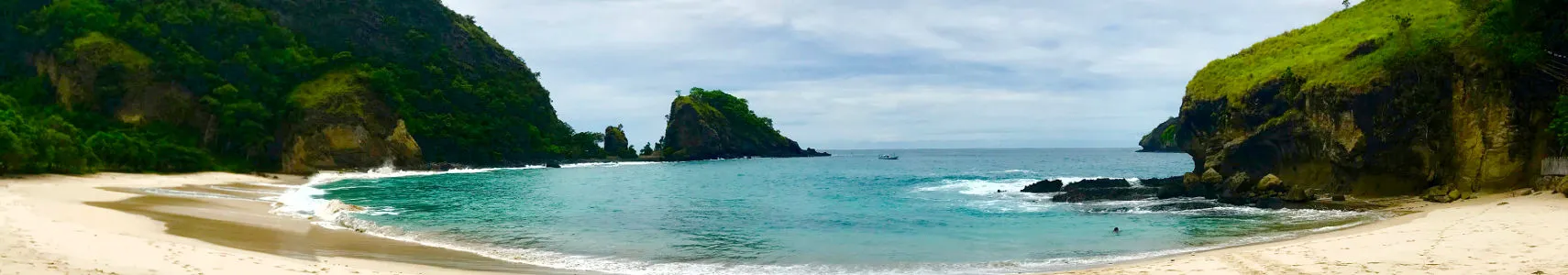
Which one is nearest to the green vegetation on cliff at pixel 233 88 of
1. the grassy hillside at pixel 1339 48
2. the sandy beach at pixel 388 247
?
the sandy beach at pixel 388 247

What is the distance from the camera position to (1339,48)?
33750mm

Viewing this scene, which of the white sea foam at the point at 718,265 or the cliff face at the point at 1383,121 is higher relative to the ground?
the cliff face at the point at 1383,121

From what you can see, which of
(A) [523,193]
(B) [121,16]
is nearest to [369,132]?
(B) [121,16]

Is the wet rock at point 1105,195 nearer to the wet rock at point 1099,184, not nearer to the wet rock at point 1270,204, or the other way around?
the wet rock at point 1099,184

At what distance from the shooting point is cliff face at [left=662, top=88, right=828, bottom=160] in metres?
139

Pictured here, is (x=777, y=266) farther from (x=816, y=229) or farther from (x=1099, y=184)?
(x=1099, y=184)

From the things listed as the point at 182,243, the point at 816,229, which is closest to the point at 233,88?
the point at 182,243

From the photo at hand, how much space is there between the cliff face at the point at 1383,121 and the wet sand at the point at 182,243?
31.5m

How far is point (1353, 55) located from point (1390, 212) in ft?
36.2

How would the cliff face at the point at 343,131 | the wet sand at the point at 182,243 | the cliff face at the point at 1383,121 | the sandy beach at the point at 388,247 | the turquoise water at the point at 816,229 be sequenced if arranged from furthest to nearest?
the cliff face at the point at 343,131, the cliff face at the point at 1383,121, the turquoise water at the point at 816,229, the sandy beach at the point at 388,247, the wet sand at the point at 182,243

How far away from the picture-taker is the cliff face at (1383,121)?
26250mm

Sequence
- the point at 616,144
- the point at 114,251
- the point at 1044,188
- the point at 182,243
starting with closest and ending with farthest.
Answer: the point at 114,251 → the point at 182,243 → the point at 1044,188 → the point at 616,144

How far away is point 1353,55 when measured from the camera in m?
32.2

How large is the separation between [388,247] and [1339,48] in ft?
125
